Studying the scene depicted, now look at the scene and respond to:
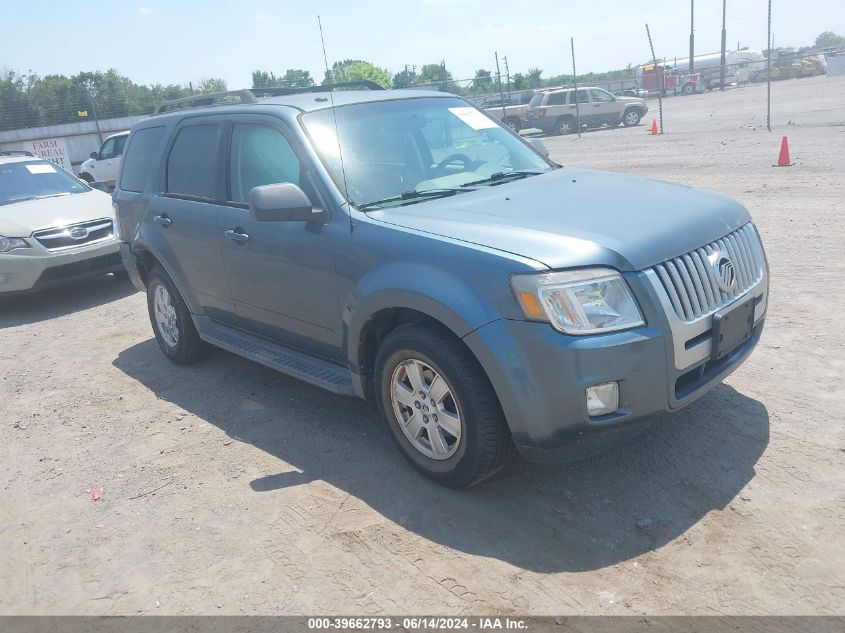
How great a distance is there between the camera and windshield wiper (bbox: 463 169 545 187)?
4.54 meters

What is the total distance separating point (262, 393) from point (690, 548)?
328cm

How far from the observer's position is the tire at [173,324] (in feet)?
19.5

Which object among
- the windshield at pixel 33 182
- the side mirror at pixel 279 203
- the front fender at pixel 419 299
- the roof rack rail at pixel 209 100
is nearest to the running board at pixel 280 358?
the front fender at pixel 419 299

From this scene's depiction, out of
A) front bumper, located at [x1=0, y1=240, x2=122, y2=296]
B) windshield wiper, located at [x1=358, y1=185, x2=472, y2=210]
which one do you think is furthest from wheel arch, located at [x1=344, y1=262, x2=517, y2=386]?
front bumper, located at [x1=0, y1=240, x2=122, y2=296]

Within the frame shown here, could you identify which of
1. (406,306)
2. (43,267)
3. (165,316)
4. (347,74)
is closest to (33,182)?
(43,267)

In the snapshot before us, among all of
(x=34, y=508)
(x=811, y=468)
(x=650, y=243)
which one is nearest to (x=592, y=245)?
(x=650, y=243)

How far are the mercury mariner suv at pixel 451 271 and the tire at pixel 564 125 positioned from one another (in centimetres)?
2450

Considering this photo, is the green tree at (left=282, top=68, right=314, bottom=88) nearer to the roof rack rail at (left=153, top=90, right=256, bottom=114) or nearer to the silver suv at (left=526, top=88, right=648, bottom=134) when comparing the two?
the roof rack rail at (left=153, top=90, right=256, bottom=114)

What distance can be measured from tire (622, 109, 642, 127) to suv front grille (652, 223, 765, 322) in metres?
27.0

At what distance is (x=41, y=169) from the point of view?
33.7 feet

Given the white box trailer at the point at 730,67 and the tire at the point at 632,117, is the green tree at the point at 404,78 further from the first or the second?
the white box trailer at the point at 730,67

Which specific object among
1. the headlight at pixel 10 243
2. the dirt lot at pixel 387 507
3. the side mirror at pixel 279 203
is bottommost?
the dirt lot at pixel 387 507

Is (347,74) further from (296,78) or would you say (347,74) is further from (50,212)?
(50,212)

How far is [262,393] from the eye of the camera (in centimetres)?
548
